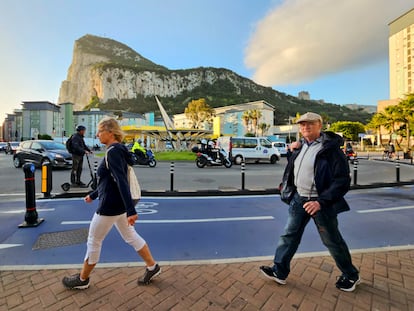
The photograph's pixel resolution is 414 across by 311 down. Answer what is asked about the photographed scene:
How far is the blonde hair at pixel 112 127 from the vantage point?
2543 mm

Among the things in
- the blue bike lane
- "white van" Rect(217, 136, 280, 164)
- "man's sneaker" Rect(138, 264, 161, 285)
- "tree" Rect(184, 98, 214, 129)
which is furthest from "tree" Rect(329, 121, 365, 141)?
"man's sneaker" Rect(138, 264, 161, 285)

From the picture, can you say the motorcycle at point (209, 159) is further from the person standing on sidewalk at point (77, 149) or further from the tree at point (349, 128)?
the tree at point (349, 128)

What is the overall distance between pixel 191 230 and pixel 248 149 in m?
16.5

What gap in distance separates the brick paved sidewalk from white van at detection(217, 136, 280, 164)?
1708cm

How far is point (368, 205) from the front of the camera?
6.41 meters

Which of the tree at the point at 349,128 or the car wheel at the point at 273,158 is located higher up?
the tree at the point at 349,128

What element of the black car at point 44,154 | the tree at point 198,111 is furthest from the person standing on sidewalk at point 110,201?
the tree at point 198,111

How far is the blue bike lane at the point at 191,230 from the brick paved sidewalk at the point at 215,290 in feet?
1.27

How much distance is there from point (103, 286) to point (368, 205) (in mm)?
6496

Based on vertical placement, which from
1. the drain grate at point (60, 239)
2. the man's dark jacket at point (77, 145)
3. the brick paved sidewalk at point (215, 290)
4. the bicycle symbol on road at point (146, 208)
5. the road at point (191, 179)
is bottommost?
the brick paved sidewalk at point (215, 290)

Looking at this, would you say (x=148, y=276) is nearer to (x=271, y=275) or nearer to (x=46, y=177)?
(x=271, y=275)

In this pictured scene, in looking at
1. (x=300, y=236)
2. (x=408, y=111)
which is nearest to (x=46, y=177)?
(x=300, y=236)

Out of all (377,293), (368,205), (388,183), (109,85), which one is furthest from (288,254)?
(109,85)

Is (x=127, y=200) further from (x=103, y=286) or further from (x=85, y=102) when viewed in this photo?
(x=85, y=102)
